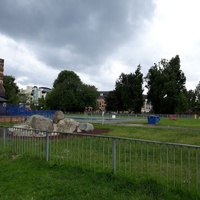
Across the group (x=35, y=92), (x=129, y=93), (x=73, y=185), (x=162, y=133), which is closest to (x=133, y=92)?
(x=129, y=93)

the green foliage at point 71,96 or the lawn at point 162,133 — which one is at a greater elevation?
the green foliage at point 71,96

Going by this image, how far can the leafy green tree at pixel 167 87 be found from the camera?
206 ft

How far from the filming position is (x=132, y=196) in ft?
14.8

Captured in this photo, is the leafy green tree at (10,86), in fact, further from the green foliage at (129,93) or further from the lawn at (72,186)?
the lawn at (72,186)

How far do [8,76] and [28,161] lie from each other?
80177 millimetres

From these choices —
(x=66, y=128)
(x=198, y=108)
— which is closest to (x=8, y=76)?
(x=198, y=108)

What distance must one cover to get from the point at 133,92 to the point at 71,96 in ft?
60.5

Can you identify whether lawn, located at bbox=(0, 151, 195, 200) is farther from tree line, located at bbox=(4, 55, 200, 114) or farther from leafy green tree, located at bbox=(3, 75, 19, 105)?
leafy green tree, located at bbox=(3, 75, 19, 105)

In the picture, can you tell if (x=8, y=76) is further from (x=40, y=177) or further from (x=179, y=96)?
(x=40, y=177)

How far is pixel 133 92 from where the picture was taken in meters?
74.9

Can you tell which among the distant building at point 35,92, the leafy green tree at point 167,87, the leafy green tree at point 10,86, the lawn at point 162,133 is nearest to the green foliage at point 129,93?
the leafy green tree at point 167,87

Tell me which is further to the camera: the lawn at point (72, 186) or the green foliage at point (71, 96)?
the green foliage at point (71, 96)

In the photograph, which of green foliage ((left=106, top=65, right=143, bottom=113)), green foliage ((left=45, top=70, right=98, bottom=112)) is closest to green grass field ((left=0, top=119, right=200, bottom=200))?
green foliage ((left=45, top=70, right=98, bottom=112))

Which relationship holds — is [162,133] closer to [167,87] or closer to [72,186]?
[72,186]
